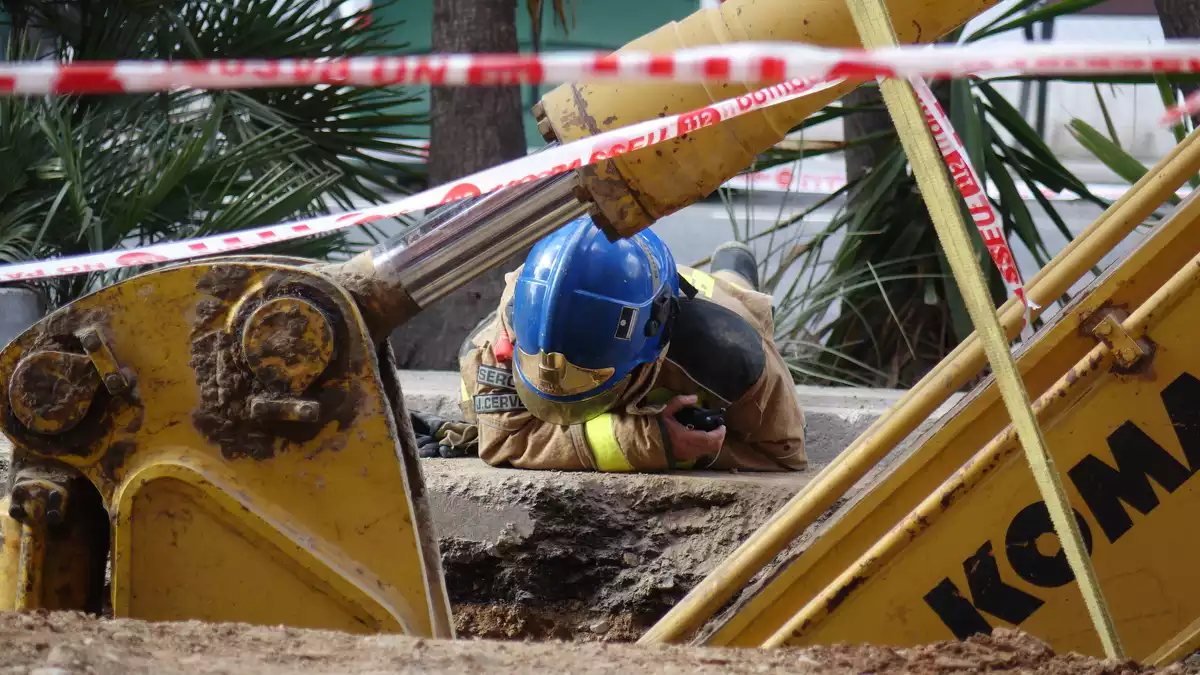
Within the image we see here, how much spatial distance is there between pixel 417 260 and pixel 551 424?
2019 mm

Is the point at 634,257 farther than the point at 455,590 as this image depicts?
No

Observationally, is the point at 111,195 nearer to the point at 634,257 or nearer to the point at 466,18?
the point at 466,18

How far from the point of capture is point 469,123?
24.2 feet

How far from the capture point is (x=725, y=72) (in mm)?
1933

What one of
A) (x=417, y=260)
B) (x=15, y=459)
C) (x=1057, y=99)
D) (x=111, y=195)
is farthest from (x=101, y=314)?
(x=1057, y=99)

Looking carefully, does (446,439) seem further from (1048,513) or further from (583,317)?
(1048,513)

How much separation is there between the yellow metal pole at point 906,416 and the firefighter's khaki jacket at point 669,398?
1.68 meters

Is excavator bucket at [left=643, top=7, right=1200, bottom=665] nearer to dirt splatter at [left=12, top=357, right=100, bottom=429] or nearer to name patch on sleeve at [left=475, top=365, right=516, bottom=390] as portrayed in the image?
dirt splatter at [left=12, top=357, right=100, bottom=429]

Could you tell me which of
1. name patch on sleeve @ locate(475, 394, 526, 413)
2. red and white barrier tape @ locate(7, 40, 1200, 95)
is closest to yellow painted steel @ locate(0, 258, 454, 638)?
red and white barrier tape @ locate(7, 40, 1200, 95)

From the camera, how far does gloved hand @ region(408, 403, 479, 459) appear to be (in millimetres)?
4793

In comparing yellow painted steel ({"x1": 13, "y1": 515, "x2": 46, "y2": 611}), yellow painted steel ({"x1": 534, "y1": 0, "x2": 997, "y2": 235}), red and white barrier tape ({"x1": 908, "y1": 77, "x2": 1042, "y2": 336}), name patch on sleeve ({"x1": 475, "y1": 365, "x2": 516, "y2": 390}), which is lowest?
name patch on sleeve ({"x1": 475, "y1": 365, "x2": 516, "y2": 390})

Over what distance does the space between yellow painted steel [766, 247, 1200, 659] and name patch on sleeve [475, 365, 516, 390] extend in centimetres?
231

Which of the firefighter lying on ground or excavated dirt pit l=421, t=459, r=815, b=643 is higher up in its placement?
the firefighter lying on ground

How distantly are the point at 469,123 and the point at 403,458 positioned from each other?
5.21 m
